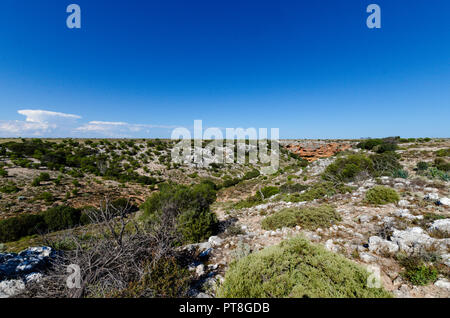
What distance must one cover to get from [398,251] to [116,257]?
525 cm

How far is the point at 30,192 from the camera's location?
14062mm

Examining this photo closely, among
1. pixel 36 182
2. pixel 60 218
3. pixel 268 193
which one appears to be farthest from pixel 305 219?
pixel 36 182

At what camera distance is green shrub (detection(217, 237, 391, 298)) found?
2174 millimetres

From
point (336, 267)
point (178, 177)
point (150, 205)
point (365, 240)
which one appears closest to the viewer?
point (336, 267)

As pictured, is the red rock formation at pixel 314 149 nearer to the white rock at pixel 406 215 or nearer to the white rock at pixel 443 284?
the white rock at pixel 406 215

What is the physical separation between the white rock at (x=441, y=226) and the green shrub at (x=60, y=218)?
1551 centimetres

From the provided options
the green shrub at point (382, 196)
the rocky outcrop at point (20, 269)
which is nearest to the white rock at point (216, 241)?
the rocky outcrop at point (20, 269)

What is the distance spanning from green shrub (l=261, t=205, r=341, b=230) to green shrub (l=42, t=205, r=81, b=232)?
467 inches

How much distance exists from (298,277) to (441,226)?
414 cm

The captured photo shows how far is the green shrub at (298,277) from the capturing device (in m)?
2.17

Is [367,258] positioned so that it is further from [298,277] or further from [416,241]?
[298,277]

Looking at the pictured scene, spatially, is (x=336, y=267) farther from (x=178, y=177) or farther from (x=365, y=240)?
(x=178, y=177)
